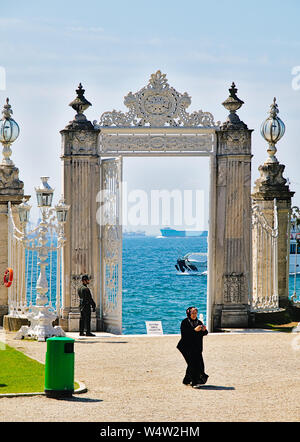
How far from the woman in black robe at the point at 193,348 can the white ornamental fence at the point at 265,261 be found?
7519 millimetres

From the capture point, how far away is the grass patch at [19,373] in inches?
547

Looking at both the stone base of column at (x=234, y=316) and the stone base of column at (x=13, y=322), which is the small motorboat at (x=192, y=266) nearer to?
the stone base of column at (x=234, y=316)

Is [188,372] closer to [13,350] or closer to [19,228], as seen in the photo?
[13,350]

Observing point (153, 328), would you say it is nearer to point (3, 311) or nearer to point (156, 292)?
point (3, 311)

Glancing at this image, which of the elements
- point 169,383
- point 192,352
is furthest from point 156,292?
point 192,352

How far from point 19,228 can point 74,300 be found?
7.86 feet

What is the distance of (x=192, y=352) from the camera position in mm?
14289

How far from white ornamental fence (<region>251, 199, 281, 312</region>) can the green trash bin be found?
29.9 feet

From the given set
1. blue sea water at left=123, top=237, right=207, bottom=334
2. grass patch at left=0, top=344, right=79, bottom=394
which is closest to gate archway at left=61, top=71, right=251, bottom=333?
grass patch at left=0, top=344, right=79, bottom=394

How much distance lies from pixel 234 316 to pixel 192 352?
6.74 m

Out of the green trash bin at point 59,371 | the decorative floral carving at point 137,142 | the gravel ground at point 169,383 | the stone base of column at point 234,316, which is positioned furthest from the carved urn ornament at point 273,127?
the green trash bin at point 59,371

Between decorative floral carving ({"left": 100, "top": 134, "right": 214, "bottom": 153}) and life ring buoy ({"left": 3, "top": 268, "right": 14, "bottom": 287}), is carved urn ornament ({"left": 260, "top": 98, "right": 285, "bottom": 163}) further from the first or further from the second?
life ring buoy ({"left": 3, "top": 268, "right": 14, "bottom": 287})

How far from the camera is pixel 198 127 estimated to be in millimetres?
20734

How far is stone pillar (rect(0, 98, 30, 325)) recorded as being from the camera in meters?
21.4
